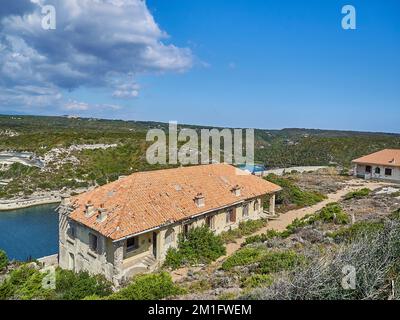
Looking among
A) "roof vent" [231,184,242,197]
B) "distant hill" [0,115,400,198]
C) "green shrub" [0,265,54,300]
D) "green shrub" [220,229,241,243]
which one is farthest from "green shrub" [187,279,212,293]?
"distant hill" [0,115,400,198]

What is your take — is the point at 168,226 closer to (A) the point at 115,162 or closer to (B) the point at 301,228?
(B) the point at 301,228

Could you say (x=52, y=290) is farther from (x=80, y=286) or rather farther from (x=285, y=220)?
(x=285, y=220)

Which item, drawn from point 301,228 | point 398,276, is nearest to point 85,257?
point 301,228

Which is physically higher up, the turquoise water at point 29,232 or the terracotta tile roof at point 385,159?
the terracotta tile roof at point 385,159

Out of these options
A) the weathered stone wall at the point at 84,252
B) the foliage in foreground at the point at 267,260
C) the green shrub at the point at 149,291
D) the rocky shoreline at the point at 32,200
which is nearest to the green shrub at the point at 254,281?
the foliage in foreground at the point at 267,260

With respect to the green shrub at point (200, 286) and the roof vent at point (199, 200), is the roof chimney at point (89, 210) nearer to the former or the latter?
the roof vent at point (199, 200)

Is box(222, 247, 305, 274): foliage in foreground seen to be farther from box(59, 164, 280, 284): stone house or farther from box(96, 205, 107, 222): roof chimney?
box(96, 205, 107, 222): roof chimney

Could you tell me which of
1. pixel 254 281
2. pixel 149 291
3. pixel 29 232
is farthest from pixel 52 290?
pixel 29 232
